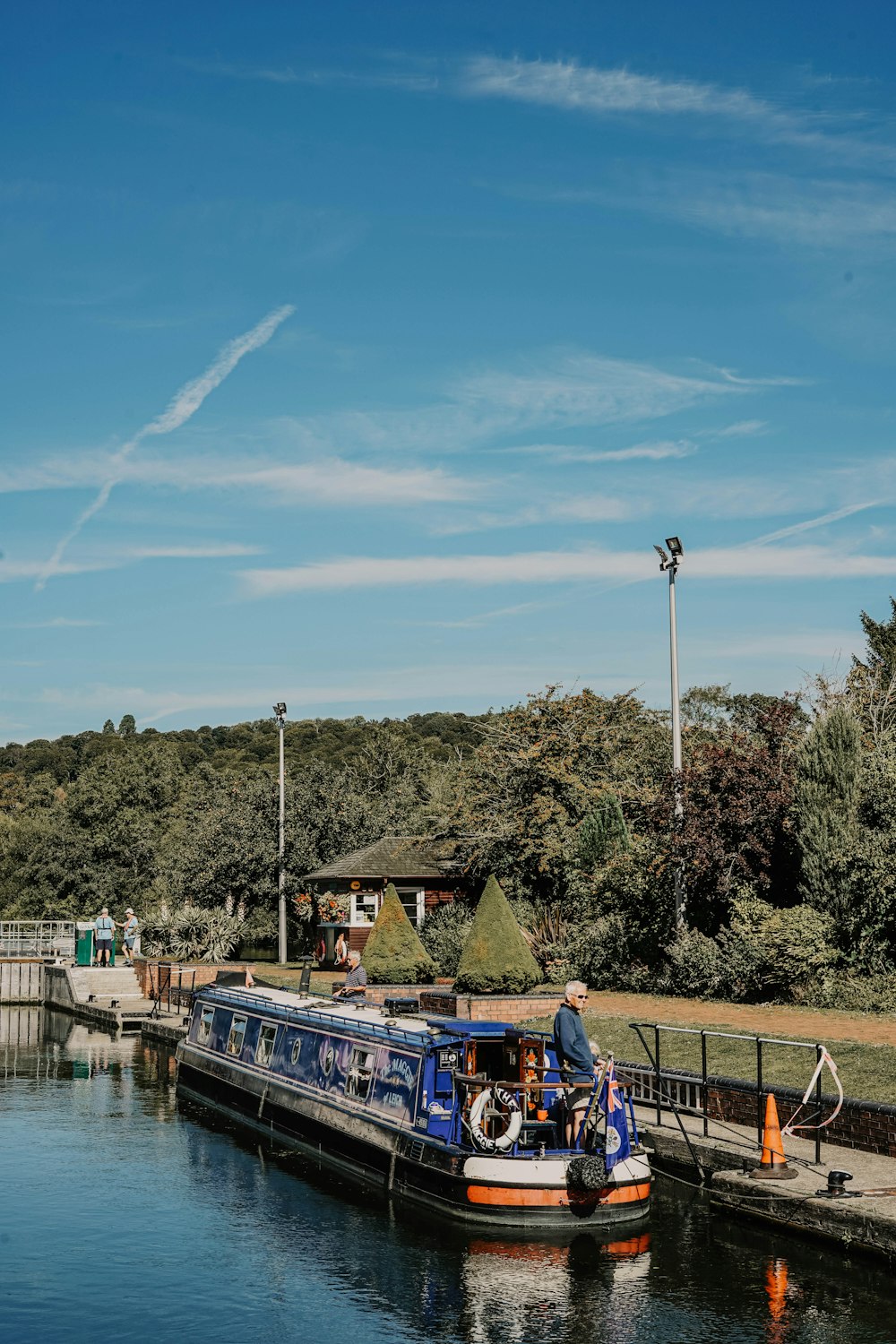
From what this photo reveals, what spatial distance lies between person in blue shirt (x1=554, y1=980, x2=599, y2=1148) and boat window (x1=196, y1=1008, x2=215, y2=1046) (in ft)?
41.0

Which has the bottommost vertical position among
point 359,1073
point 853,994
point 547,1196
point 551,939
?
point 547,1196

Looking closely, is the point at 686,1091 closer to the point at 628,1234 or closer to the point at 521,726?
the point at 628,1234

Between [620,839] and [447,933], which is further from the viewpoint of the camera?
[447,933]

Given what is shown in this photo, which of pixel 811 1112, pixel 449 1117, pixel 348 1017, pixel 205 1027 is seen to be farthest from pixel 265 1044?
pixel 811 1112

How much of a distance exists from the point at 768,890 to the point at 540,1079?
15.8m

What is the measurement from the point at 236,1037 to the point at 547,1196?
1131 centimetres

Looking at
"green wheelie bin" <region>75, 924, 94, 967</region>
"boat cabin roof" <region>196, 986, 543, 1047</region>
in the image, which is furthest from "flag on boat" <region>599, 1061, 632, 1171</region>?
"green wheelie bin" <region>75, 924, 94, 967</region>

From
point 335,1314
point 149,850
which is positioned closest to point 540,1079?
point 335,1314

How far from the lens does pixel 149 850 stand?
7025 centimetres

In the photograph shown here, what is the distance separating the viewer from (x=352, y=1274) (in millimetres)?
13648

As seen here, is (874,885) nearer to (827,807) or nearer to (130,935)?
(827,807)

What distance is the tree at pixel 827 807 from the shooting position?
28.9 metres

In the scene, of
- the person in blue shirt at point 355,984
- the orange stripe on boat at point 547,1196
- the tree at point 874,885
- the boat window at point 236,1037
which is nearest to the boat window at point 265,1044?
the boat window at point 236,1037

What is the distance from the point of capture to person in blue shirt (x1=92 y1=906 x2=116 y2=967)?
44719 millimetres
